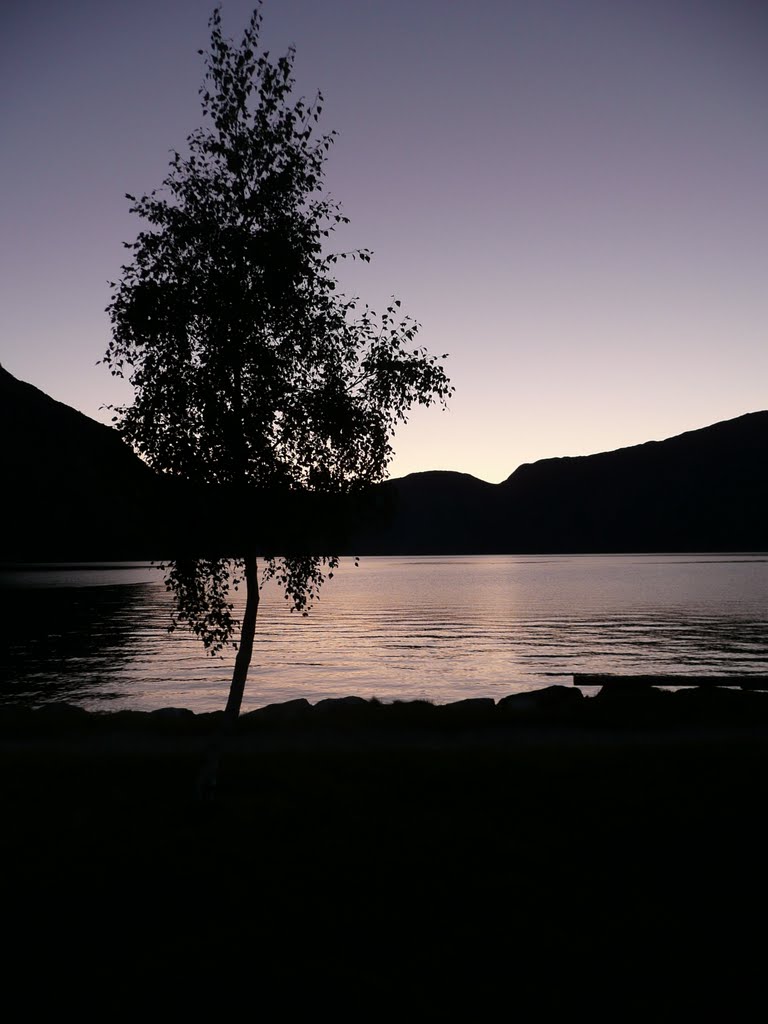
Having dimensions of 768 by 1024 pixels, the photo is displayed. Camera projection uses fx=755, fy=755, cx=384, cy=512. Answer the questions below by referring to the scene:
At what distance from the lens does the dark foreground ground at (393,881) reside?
7992mm

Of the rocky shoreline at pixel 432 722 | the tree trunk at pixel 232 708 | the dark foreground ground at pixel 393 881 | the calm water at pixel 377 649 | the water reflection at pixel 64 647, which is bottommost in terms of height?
the calm water at pixel 377 649

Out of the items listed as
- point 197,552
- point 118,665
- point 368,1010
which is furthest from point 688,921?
point 118,665

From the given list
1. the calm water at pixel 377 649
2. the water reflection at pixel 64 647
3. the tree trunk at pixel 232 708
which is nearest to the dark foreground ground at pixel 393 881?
the tree trunk at pixel 232 708

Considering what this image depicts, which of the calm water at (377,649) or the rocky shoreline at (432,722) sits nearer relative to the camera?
the rocky shoreline at (432,722)

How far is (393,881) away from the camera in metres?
10.9

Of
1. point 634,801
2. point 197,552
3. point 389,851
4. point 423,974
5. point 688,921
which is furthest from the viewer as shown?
point 197,552

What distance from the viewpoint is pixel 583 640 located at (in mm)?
62938

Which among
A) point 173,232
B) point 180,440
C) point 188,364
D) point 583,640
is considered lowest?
point 583,640

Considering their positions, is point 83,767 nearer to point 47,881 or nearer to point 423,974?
point 47,881

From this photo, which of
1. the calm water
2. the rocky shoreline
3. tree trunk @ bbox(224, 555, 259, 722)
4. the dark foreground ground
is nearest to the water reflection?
the calm water

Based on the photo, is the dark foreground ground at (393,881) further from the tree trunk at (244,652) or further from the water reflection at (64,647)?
the water reflection at (64,647)

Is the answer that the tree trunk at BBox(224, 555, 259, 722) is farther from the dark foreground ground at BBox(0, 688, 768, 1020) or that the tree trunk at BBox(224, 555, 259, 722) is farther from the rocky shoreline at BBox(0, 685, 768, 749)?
the rocky shoreline at BBox(0, 685, 768, 749)

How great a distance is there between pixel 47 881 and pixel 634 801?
10.2 meters

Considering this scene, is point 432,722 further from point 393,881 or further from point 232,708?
point 393,881
